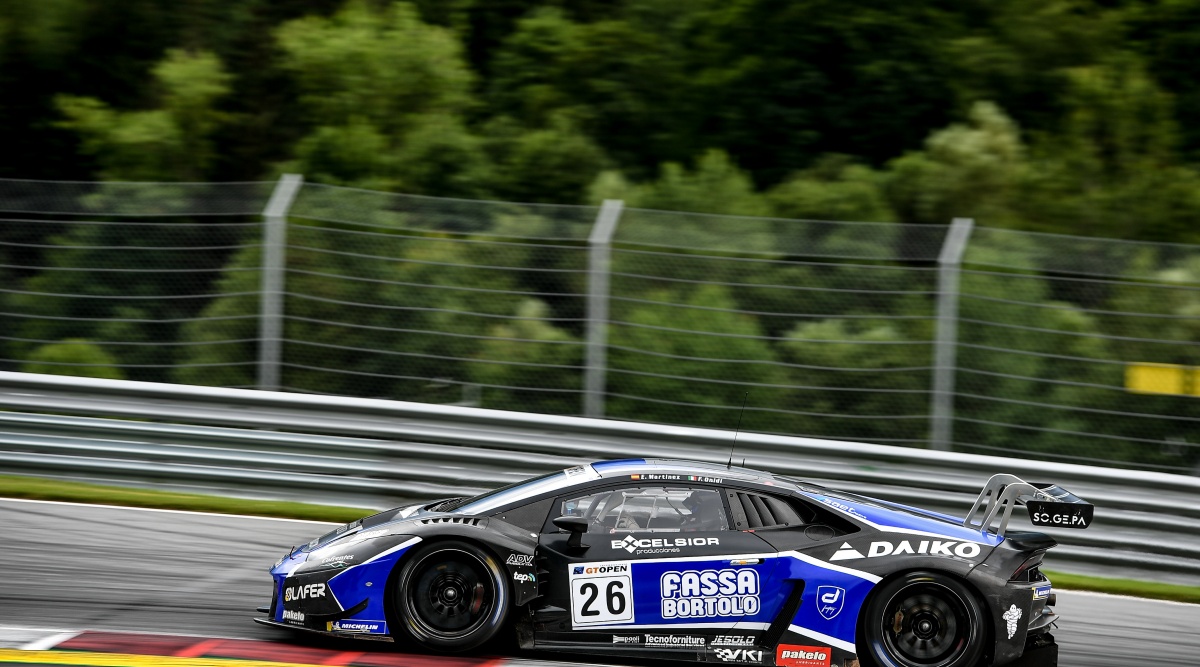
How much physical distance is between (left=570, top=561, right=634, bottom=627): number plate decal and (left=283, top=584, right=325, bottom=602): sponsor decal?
1263mm

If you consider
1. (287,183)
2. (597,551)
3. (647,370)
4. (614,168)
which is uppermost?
(614,168)

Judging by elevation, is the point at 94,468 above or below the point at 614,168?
below

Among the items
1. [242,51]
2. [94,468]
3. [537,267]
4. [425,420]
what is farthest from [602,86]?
[94,468]

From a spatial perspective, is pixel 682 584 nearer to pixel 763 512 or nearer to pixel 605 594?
pixel 605 594

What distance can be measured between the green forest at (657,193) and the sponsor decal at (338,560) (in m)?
4.48

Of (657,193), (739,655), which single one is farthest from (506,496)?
(657,193)

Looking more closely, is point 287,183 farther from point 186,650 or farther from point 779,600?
point 779,600

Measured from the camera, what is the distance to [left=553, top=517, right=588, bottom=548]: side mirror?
5.99 metres

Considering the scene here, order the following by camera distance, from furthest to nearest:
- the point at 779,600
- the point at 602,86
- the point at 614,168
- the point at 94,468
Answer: the point at 602,86 < the point at 614,168 < the point at 94,468 < the point at 779,600

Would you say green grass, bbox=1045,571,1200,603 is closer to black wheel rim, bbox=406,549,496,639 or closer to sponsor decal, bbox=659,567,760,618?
sponsor decal, bbox=659,567,760,618

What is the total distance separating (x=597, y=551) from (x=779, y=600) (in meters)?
0.92

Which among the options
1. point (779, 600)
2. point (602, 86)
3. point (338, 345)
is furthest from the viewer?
point (602, 86)

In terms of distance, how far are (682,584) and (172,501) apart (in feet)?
16.8

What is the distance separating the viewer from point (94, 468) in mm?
9820
